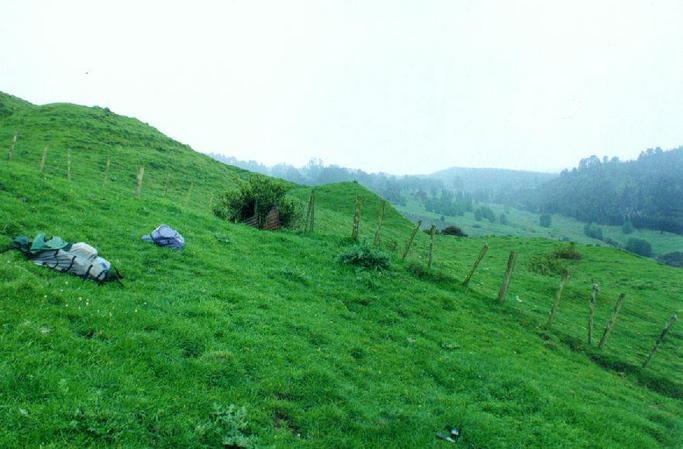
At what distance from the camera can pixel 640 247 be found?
18762 centimetres

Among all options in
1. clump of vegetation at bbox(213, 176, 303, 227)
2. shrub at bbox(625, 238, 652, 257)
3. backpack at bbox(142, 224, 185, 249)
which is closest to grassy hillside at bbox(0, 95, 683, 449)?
backpack at bbox(142, 224, 185, 249)

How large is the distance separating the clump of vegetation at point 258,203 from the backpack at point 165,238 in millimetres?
12811

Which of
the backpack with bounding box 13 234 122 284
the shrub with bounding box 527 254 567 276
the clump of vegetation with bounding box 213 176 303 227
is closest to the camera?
the backpack with bounding box 13 234 122 284

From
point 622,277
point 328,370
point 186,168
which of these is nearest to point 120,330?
point 328,370

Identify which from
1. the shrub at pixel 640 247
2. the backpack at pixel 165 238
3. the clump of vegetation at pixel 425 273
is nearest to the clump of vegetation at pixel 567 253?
the clump of vegetation at pixel 425 273

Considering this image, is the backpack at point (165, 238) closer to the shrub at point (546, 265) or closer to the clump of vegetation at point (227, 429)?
the clump of vegetation at point (227, 429)

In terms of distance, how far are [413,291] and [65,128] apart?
56.1 meters

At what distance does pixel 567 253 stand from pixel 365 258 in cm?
5458

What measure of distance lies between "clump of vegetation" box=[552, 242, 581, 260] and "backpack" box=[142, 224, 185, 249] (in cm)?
6039

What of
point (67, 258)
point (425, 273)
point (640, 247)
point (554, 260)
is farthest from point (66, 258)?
point (640, 247)

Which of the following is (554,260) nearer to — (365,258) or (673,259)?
(365,258)

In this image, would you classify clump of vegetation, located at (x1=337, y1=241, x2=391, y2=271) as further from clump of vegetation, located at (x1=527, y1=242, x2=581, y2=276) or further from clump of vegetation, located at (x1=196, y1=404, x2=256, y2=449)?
clump of vegetation, located at (x1=527, y1=242, x2=581, y2=276)

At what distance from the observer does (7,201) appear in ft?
53.8

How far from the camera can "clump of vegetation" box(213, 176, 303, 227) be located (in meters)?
31.4
